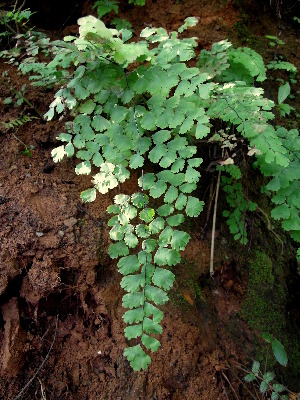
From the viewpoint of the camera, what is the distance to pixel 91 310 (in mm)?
1934

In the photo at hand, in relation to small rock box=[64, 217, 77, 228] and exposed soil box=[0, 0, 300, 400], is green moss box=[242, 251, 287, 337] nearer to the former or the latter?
exposed soil box=[0, 0, 300, 400]

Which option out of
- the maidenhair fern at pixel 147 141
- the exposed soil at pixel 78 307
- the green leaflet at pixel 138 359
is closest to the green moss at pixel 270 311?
the exposed soil at pixel 78 307

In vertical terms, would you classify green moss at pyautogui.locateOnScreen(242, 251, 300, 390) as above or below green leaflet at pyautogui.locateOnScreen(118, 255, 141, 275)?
below

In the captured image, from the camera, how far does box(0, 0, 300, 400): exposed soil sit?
1.80 metres

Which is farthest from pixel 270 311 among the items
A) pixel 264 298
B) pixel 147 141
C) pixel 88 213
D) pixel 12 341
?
pixel 12 341

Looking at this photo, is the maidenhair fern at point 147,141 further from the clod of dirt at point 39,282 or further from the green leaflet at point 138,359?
the clod of dirt at point 39,282

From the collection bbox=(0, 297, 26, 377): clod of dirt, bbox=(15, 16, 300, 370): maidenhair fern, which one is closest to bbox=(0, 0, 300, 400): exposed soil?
bbox=(0, 297, 26, 377): clod of dirt

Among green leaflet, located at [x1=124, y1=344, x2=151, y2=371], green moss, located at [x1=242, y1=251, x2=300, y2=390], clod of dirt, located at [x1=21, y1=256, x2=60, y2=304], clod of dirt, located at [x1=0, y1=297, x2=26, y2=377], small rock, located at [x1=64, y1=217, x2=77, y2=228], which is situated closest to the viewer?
green leaflet, located at [x1=124, y1=344, x2=151, y2=371]

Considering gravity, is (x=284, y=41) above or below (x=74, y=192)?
above

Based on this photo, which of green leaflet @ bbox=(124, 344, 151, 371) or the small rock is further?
the small rock

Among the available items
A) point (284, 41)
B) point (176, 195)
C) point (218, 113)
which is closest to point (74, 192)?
point (176, 195)

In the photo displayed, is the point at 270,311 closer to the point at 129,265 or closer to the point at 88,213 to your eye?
the point at 129,265

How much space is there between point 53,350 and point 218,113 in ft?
5.24

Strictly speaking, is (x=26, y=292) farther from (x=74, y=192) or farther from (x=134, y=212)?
(x=134, y=212)
